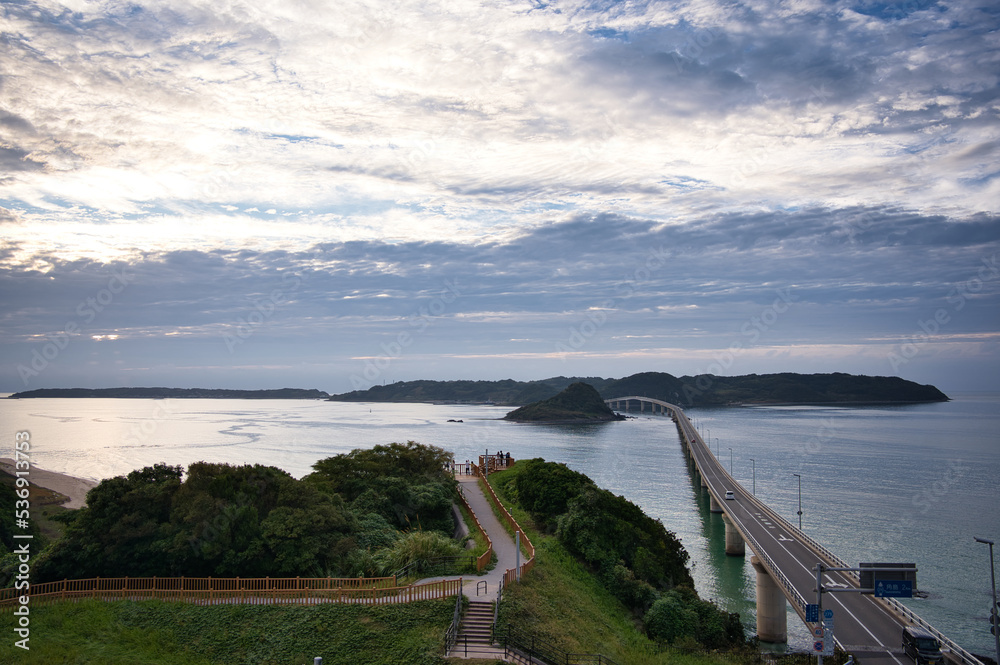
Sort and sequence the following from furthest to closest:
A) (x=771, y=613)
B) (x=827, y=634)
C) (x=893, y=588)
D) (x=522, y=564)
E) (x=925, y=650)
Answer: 1. (x=771, y=613)
2. (x=522, y=564)
3. (x=925, y=650)
4. (x=893, y=588)
5. (x=827, y=634)

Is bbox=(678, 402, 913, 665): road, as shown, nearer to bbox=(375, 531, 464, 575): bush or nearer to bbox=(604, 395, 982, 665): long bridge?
bbox=(604, 395, 982, 665): long bridge

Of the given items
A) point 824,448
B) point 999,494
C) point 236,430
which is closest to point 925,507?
point 999,494

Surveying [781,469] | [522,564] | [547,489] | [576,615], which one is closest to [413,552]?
[522,564]

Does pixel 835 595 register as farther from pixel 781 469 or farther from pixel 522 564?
pixel 781 469

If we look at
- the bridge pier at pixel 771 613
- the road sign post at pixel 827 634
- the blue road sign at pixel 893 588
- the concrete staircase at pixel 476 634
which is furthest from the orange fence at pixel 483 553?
the bridge pier at pixel 771 613

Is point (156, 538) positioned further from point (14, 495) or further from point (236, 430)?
point (236, 430)
